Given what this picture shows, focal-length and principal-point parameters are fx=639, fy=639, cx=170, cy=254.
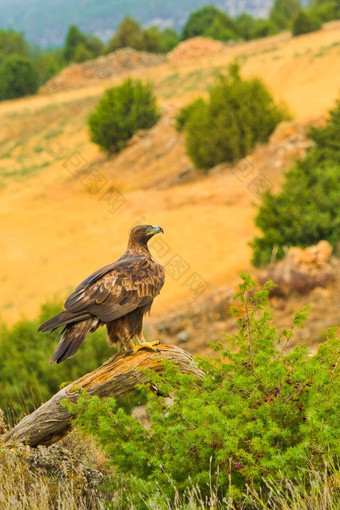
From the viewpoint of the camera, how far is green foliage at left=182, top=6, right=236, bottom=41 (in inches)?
2830

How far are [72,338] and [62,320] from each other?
146 millimetres

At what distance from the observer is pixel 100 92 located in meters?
47.8

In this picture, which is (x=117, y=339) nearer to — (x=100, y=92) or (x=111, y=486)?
(x=111, y=486)

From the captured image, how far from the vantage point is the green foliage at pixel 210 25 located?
71.9 metres

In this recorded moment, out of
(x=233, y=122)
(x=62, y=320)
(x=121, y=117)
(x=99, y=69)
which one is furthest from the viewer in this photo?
(x=99, y=69)

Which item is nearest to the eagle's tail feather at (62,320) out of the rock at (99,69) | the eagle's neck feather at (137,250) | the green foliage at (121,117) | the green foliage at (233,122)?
the eagle's neck feather at (137,250)

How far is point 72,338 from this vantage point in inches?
172

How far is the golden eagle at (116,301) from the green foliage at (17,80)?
5472 cm

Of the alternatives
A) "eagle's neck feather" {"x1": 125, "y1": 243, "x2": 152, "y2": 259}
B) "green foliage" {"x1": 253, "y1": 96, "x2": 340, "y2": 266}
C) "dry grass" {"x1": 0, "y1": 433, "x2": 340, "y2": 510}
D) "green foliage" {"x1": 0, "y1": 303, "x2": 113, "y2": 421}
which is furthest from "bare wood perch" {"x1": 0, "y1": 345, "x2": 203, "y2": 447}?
"green foliage" {"x1": 253, "y1": 96, "x2": 340, "y2": 266}

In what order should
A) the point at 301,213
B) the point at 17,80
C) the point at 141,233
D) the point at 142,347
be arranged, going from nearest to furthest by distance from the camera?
the point at 142,347
the point at 141,233
the point at 301,213
the point at 17,80

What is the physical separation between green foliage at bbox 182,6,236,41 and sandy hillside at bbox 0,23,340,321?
23.7 m

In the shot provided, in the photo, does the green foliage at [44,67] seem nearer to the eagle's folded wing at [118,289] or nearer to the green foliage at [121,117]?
the green foliage at [121,117]

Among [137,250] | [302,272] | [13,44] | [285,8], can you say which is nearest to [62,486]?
[137,250]

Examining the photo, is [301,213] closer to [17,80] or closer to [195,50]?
[195,50]
